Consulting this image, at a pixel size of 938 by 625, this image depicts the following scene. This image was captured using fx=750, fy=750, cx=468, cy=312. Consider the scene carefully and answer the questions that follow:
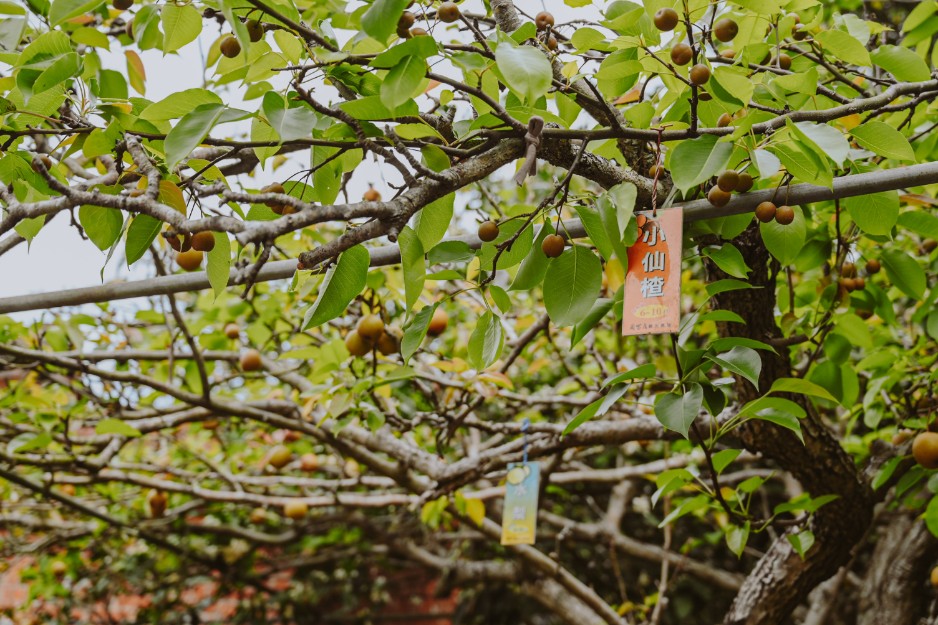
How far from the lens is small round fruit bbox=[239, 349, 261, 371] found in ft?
7.13

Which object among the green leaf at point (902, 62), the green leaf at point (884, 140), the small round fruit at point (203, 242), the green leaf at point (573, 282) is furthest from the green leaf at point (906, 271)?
the small round fruit at point (203, 242)

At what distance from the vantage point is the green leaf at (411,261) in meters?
0.90

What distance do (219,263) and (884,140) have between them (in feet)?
2.83

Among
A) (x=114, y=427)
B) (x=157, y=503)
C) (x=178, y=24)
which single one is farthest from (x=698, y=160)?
(x=157, y=503)

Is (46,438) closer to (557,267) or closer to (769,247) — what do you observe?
(557,267)

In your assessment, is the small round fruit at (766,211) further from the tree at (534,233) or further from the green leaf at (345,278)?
the green leaf at (345,278)

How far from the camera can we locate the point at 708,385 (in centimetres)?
106

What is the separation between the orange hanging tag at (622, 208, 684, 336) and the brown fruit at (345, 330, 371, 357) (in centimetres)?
99

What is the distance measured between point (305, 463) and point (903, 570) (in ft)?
6.27

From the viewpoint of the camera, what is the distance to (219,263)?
3.28ft

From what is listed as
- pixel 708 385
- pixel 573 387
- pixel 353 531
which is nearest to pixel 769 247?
pixel 708 385

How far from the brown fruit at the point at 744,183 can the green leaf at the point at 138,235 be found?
2.49ft

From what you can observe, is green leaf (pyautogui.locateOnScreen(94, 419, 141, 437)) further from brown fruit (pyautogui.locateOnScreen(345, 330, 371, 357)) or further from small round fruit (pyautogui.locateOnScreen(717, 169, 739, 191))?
small round fruit (pyautogui.locateOnScreen(717, 169, 739, 191))

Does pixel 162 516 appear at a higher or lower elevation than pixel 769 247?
lower
